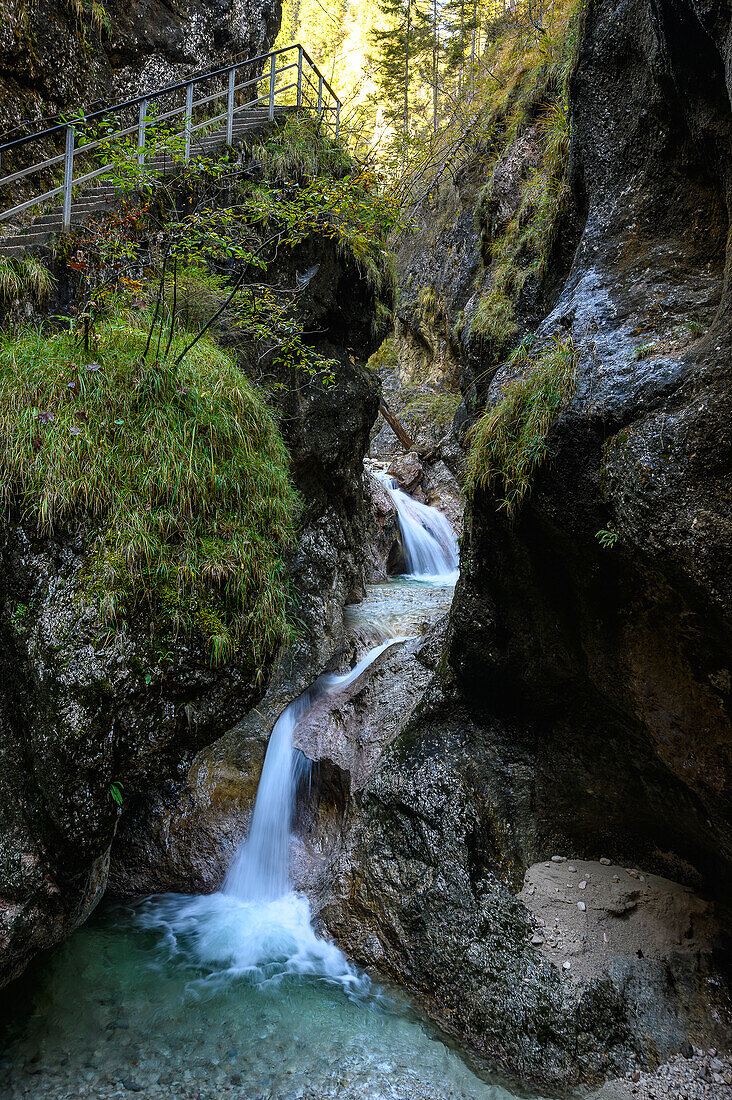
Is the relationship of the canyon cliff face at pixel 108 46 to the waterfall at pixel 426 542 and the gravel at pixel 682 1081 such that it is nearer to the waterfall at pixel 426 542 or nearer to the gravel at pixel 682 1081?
the waterfall at pixel 426 542

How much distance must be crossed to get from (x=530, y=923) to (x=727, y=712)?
224 cm

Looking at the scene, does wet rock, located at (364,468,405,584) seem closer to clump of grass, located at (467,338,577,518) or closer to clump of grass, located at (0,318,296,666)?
clump of grass, located at (0,318,296,666)

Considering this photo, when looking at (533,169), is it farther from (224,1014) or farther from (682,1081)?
(224,1014)

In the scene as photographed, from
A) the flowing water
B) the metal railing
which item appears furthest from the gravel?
the metal railing

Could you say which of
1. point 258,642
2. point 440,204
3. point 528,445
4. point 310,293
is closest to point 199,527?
point 258,642

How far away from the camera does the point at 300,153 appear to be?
8.30 m

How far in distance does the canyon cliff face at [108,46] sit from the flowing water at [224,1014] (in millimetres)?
9214

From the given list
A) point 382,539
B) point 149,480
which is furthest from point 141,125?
point 382,539

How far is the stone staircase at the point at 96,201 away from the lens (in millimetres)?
6156

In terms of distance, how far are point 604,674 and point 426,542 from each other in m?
9.54

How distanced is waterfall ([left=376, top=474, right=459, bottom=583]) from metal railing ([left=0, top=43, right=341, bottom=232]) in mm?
7880

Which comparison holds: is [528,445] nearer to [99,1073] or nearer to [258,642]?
[258,642]

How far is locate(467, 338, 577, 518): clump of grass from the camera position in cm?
390

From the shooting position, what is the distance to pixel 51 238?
20.2 feet
